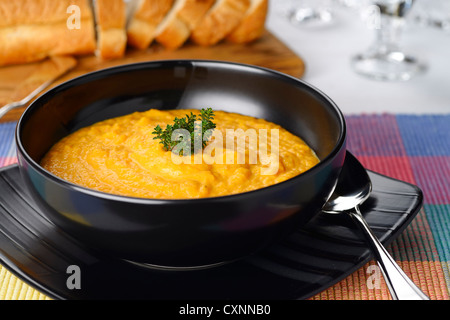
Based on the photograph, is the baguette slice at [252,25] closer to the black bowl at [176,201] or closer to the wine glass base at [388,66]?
the wine glass base at [388,66]

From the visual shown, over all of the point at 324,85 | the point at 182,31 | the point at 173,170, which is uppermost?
the point at 173,170

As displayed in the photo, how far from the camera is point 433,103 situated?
121 inches

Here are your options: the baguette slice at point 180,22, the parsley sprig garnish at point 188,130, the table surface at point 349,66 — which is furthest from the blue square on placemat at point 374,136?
the baguette slice at point 180,22

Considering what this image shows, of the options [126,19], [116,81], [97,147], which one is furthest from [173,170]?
[126,19]

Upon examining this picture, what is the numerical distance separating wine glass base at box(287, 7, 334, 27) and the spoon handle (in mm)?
2814

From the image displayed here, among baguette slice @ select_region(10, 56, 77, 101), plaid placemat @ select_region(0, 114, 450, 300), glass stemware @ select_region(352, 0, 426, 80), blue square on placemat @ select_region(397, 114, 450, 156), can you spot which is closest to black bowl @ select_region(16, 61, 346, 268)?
plaid placemat @ select_region(0, 114, 450, 300)

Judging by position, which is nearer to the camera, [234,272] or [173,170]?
[234,272]

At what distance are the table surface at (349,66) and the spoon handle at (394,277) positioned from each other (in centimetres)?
150

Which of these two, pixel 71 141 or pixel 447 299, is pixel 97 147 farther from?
pixel 447 299

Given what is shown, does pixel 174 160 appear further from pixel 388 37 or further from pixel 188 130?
pixel 388 37

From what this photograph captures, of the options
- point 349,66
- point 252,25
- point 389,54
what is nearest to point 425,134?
point 349,66

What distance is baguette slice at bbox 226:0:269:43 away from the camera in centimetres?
348

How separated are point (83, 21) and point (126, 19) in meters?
0.31

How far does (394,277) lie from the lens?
1463 millimetres
